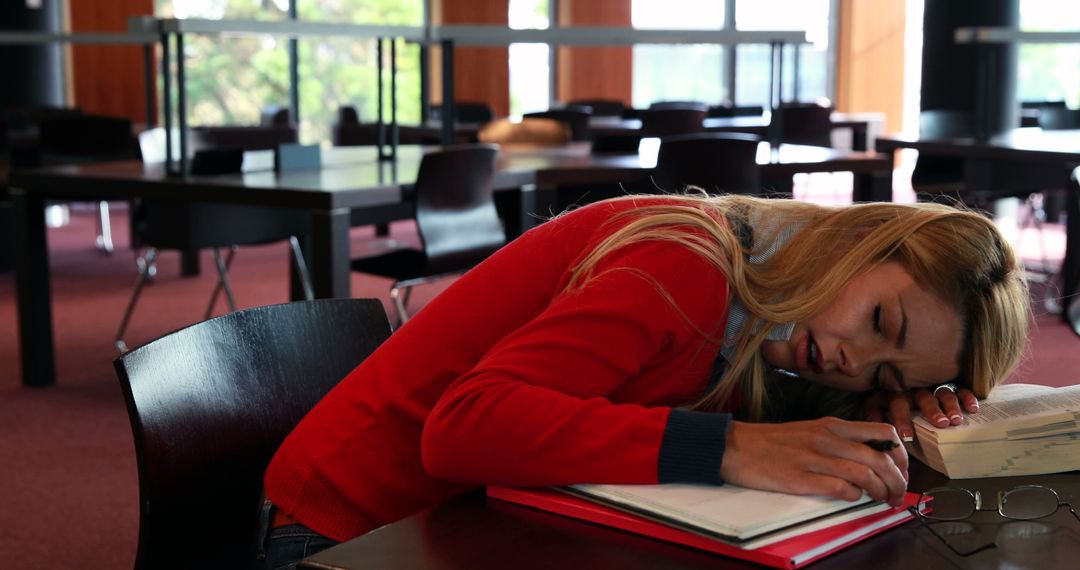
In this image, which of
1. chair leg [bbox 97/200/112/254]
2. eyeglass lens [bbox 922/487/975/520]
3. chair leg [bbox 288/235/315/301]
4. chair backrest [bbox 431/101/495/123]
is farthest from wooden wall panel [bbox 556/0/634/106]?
eyeglass lens [bbox 922/487/975/520]

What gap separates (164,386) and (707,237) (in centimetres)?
60

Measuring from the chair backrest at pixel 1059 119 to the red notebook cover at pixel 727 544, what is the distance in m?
6.07

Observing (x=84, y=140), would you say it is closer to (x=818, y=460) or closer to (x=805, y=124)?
(x=805, y=124)

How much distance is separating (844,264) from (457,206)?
8.28ft

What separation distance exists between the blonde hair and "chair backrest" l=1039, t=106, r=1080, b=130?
19.1 ft

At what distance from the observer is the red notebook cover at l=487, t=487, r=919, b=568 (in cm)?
87

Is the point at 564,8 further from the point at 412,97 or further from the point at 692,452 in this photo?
the point at 692,452

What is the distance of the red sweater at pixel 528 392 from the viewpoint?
3.29 ft

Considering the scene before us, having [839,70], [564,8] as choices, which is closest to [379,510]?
[564,8]

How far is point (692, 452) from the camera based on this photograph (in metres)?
0.98

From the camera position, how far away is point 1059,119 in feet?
21.2

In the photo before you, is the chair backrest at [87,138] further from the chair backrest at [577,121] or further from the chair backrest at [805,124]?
the chair backrest at [805,124]

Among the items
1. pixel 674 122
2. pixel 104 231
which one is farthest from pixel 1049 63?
pixel 104 231

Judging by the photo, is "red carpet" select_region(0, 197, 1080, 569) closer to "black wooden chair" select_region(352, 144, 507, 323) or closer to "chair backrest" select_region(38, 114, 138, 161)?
"chair backrest" select_region(38, 114, 138, 161)
